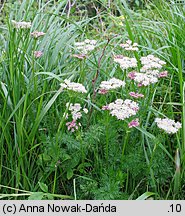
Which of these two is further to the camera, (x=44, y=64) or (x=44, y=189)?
(x=44, y=64)

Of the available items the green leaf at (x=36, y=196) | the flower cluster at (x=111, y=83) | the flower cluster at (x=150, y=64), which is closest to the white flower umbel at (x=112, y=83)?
the flower cluster at (x=111, y=83)

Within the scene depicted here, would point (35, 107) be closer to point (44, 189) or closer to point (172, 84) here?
point (44, 189)

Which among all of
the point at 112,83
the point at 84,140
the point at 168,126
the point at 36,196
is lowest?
the point at 36,196

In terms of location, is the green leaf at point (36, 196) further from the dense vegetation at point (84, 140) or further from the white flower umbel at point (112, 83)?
the white flower umbel at point (112, 83)

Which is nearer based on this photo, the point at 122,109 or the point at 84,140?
the point at 122,109

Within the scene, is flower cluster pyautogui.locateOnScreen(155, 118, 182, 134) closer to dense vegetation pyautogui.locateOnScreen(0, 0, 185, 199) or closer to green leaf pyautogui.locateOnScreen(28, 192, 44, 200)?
dense vegetation pyautogui.locateOnScreen(0, 0, 185, 199)

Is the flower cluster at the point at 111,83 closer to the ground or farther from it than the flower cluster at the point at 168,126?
farther from it

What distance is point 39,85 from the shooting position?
213 centimetres

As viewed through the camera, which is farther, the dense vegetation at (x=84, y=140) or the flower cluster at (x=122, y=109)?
the dense vegetation at (x=84, y=140)

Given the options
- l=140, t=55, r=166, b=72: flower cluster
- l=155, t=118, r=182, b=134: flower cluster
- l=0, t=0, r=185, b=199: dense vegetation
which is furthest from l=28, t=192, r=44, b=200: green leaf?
l=140, t=55, r=166, b=72: flower cluster

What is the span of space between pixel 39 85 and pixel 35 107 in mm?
138

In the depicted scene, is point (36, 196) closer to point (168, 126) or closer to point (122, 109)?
point (122, 109)

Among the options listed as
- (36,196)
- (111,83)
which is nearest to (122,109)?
(111,83)

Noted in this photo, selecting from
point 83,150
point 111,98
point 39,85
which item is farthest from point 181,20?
point 83,150
